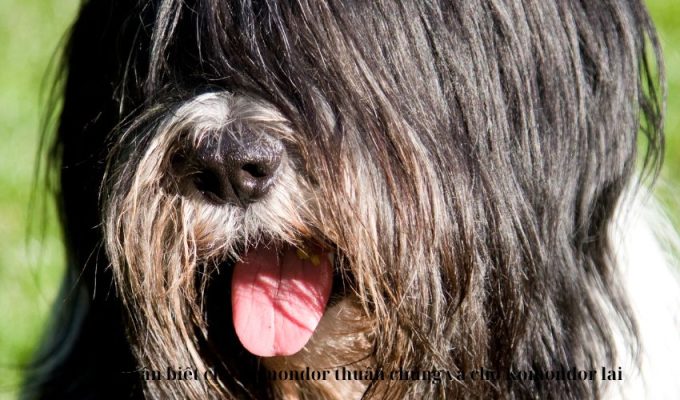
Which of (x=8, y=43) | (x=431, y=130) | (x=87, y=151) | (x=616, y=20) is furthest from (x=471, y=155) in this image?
(x=8, y=43)

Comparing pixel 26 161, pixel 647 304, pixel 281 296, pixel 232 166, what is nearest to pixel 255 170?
pixel 232 166

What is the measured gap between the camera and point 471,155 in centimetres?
210

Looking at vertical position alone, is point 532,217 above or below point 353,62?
below

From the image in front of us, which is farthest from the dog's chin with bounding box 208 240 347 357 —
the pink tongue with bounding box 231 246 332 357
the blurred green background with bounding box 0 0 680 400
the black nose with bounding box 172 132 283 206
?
the blurred green background with bounding box 0 0 680 400

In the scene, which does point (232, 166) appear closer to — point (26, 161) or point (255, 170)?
point (255, 170)

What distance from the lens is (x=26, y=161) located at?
198 inches

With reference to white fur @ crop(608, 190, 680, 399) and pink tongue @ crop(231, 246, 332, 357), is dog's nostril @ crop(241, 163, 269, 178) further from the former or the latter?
white fur @ crop(608, 190, 680, 399)

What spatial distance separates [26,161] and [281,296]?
3125mm

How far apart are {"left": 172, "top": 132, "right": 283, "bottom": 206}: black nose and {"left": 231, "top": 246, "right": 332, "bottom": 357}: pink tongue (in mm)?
213

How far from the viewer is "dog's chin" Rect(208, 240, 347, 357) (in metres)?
2.16

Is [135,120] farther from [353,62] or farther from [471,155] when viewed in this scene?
[471,155]

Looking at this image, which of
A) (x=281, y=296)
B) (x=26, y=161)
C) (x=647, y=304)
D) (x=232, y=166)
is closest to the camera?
(x=232, y=166)

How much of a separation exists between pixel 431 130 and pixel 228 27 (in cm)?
41

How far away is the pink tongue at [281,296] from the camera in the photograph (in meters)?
2.16
